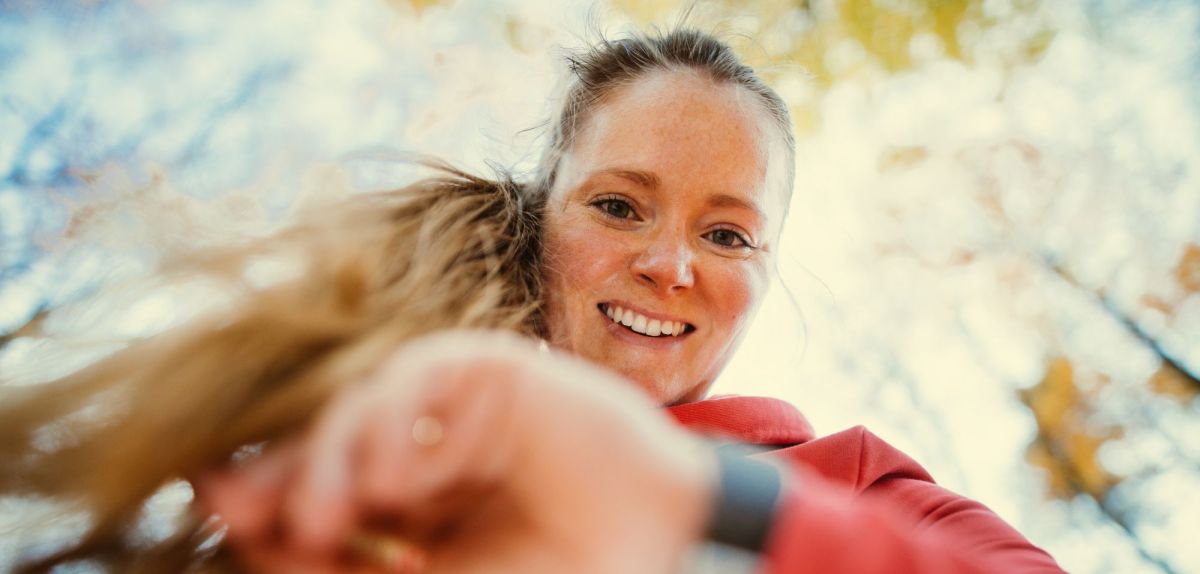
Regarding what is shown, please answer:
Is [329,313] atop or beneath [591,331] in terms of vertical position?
beneath

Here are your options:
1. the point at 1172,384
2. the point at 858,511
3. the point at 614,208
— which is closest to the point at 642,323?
the point at 614,208

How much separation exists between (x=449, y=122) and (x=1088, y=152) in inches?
118

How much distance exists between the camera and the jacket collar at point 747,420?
4.64ft

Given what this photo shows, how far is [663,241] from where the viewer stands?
1528mm

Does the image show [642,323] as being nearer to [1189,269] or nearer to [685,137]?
[685,137]

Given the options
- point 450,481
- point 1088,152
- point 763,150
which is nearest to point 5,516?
point 450,481

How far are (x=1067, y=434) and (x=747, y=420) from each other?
10.00ft

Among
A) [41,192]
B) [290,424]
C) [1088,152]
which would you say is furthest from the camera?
[1088,152]

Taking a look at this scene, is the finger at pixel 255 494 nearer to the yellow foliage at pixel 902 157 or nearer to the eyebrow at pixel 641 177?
the eyebrow at pixel 641 177

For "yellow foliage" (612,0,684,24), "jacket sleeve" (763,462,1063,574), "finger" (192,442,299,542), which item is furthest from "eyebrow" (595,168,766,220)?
"yellow foliage" (612,0,684,24)

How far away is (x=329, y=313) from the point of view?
72 cm

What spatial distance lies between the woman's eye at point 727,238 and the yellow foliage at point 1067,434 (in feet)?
9.32

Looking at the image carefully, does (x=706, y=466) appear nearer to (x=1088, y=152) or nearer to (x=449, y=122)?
(x=449, y=122)

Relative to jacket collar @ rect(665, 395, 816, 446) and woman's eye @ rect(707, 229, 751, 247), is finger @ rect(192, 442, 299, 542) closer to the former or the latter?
jacket collar @ rect(665, 395, 816, 446)
